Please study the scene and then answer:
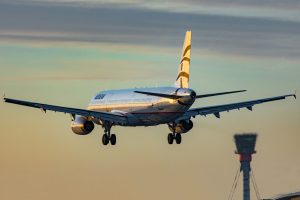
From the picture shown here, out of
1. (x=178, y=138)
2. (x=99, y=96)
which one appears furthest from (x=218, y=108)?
(x=99, y=96)

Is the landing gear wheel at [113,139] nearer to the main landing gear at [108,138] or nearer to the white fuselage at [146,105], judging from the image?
the main landing gear at [108,138]

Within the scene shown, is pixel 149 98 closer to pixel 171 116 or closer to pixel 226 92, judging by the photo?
pixel 171 116

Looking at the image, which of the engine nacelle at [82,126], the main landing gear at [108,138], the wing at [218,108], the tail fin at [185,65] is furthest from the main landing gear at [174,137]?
the engine nacelle at [82,126]

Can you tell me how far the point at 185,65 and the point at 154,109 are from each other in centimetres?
883

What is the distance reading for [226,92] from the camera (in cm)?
14825

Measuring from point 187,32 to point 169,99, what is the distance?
14573 millimetres

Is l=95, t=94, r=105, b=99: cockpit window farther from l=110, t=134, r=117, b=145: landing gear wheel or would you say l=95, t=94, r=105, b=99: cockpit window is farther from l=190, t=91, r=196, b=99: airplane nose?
l=190, t=91, r=196, b=99: airplane nose

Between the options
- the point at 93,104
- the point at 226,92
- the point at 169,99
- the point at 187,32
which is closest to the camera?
the point at 226,92

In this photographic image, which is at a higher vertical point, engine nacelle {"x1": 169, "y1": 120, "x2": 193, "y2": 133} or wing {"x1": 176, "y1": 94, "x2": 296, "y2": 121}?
wing {"x1": 176, "y1": 94, "x2": 296, "y2": 121}

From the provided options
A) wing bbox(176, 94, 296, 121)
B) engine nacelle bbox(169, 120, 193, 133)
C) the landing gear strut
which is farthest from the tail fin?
the landing gear strut

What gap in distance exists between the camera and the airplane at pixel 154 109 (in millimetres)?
157625

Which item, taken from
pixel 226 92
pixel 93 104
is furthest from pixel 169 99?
pixel 93 104

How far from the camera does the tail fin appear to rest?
537 ft

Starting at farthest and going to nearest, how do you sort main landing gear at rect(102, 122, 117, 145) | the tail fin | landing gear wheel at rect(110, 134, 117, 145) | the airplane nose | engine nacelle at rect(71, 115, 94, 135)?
1. engine nacelle at rect(71, 115, 94, 135)
2. landing gear wheel at rect(110, 134, 117, 145)
3. main landing gear at rect(102, 122, 117, 145)
4. the tail fin
5. the airplane nose
